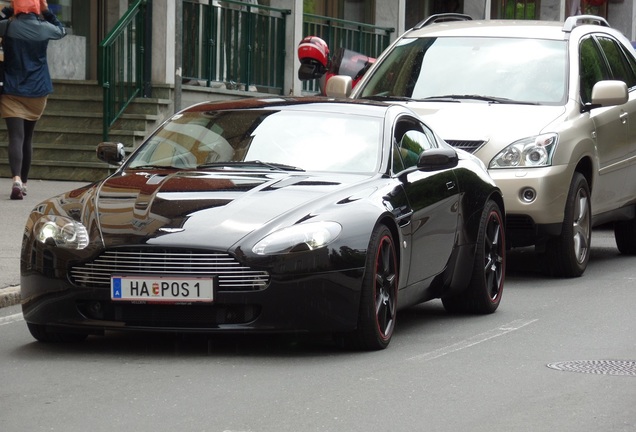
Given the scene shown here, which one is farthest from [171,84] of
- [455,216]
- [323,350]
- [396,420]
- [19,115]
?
[396,420]

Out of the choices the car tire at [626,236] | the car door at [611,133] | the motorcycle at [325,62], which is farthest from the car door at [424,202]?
the motorcycle at [325,62]

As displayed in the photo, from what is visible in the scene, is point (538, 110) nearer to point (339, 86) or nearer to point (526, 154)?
point (526, 154)

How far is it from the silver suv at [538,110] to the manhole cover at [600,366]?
3975 mm

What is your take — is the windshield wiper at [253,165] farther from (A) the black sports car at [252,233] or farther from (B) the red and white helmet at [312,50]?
(B) the red and white helmet at [312,50]

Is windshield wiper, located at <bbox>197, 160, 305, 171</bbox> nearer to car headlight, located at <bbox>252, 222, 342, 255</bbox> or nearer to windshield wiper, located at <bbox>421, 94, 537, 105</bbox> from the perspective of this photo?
car headlight, located at <bbox>252, 222, 342, 255</bbox>

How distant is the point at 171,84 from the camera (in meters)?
21.1

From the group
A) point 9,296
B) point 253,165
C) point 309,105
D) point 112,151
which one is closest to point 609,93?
point 309,105

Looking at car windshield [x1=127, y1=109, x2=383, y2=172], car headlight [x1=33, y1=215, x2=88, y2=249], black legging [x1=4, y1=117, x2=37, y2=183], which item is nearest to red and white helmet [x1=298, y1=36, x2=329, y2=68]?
black legging [x1=4, y1=117, x2=37, y2=183]

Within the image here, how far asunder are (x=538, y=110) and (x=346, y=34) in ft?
50.6

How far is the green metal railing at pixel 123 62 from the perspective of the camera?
65.3 feet

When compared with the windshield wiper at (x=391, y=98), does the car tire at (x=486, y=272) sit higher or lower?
lower

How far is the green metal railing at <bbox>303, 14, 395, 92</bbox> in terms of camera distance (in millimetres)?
27125

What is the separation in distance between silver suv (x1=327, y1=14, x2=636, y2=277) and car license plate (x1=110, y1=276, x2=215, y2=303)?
4761 mm

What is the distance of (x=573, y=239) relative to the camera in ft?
41.6
